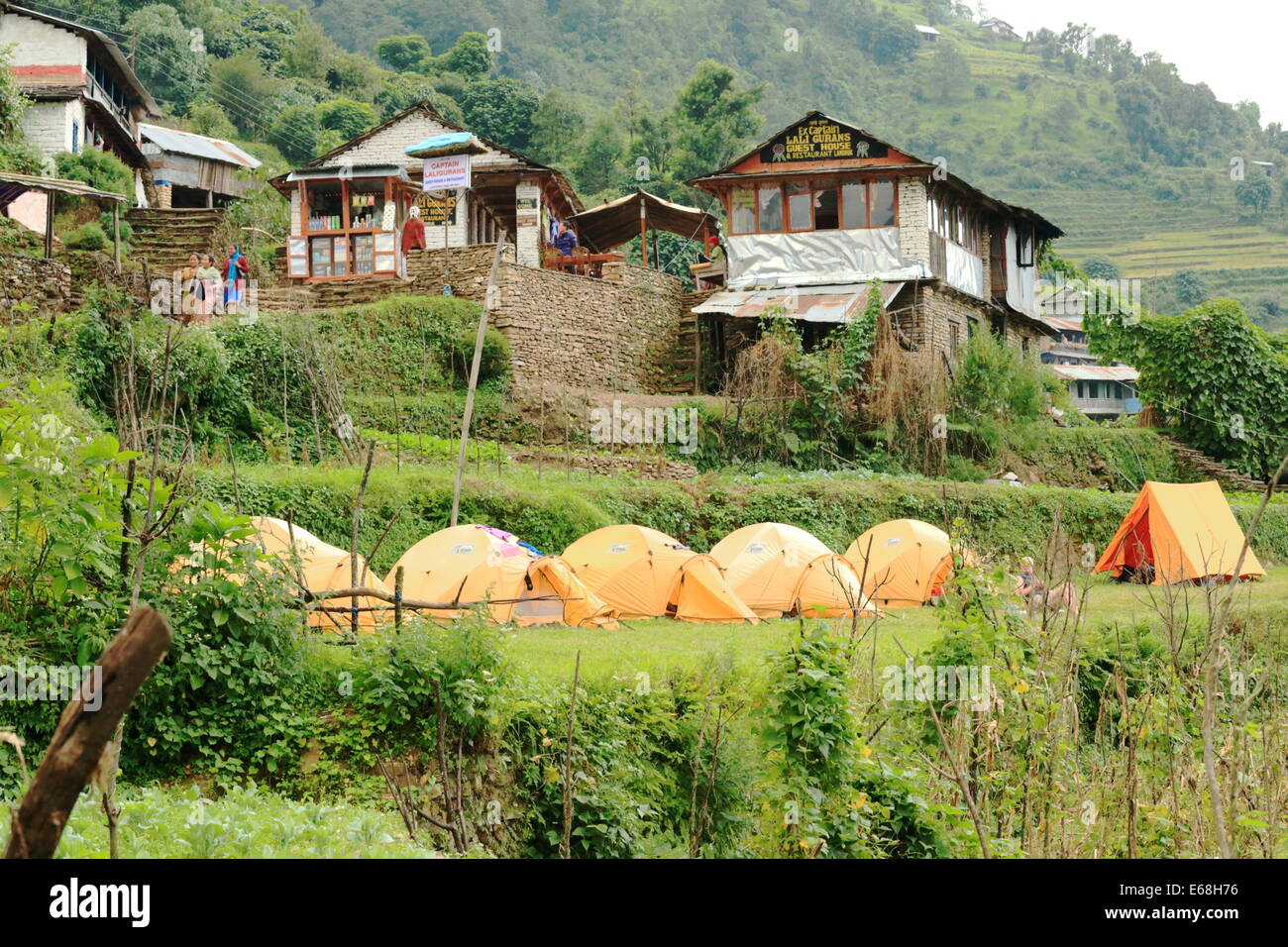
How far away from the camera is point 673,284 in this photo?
30.8 metres

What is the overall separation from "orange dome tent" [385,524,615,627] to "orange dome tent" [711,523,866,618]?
2.35 m

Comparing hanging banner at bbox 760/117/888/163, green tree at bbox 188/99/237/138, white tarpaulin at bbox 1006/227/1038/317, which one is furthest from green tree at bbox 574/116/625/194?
hanging banner at bbox 760/117/888/163

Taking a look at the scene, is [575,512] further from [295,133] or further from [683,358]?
[295,133]

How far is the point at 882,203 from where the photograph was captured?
30531 mm

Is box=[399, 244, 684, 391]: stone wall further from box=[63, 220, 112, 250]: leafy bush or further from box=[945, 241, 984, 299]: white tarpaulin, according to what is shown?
box=[945, 241, 984, 299]: white tarpaulin

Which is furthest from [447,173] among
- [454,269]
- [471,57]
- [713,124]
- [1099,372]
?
[471,57]

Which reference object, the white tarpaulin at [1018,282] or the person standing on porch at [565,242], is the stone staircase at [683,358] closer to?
the person standing on porch at [565,242]

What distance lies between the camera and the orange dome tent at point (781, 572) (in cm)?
1717

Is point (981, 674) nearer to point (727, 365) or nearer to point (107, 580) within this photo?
point (107, 580)

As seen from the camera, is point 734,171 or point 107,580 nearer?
point 107,580

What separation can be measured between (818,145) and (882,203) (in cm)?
188

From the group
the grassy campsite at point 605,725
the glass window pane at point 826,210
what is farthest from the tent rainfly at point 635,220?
the grassy campsite at point 605,725
